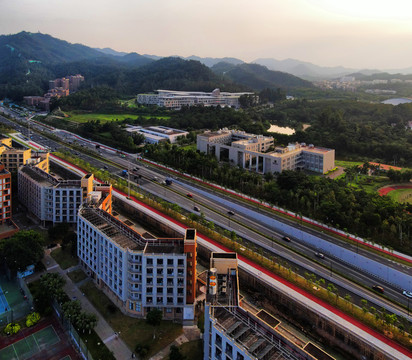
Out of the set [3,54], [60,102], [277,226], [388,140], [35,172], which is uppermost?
[3,54]

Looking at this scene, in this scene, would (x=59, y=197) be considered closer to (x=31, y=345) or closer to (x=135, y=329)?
(x=31, y=345)

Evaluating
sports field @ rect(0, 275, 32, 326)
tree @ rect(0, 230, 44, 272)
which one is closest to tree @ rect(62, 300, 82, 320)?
sports field @ rect(0, 275, 32, 326)

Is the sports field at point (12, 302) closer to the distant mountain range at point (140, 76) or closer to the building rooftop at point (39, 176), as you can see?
the building rooftop at point (39, 176)

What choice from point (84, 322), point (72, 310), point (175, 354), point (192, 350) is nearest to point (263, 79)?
point (72, 310)

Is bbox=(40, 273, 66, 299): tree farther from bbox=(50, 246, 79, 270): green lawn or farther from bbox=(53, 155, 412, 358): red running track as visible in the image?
bbox=(53, 155, 412, 358): red running track

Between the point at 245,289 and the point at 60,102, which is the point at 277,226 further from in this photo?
the point at 60,102

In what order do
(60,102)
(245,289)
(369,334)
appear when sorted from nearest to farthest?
(369,334)
(245,289)
(60,102)

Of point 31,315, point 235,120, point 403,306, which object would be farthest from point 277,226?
point 235,120
